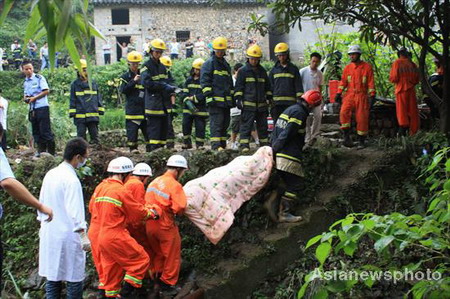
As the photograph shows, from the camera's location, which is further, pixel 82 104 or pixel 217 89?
pixel 82 104

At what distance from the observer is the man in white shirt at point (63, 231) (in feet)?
19.2

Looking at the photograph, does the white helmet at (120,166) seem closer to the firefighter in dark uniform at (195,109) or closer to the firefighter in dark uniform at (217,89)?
the firefighter in dark uniform at (217,89)

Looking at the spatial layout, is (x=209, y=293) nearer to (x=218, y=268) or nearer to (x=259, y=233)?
(x=218, y=268)

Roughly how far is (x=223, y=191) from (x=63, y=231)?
2.19 m

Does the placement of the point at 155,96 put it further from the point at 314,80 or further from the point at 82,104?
the point at 314,80

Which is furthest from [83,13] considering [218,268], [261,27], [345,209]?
[261,27]

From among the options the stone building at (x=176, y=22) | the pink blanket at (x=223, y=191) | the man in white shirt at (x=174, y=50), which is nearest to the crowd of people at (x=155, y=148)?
the pink blanket at (x=223, y=191)

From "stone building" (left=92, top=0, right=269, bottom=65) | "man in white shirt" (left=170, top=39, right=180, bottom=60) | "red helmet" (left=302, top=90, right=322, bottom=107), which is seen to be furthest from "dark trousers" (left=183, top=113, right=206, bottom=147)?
"stone building" (left=92, top=0, right=269, bottom=65)

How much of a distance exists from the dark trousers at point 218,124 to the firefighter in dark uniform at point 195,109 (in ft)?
3.20

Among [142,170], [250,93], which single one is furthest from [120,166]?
[250,93]

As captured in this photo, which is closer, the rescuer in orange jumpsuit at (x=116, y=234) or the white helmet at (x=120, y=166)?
the rescuer in orange jumpsuit at (x=116, y=234)

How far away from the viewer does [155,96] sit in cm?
982

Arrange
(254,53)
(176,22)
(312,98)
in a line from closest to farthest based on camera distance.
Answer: (312,98) < (254,53) < (176,22)

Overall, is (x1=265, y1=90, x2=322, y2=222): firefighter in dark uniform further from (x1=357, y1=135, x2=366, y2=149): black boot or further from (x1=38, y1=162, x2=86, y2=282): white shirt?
(x1=38, y1=162, x2=86, y2=282): white shirt
